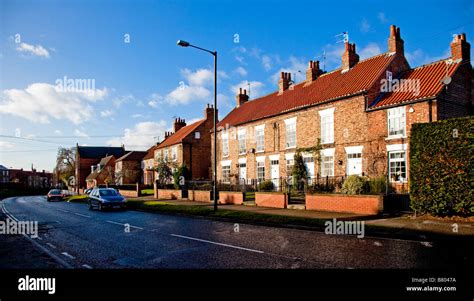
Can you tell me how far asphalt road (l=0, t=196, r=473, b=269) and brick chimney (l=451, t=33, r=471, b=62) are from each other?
16285 millimetres

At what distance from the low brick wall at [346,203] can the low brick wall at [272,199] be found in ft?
5.64

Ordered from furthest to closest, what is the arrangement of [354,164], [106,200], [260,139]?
[260,139], [106,200], [354,164]

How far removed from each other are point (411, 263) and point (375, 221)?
20.0ft

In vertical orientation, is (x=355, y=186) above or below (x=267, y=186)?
above

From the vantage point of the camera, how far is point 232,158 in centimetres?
3406

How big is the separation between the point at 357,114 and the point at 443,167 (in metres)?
9.44

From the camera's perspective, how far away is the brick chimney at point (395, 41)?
2289cm

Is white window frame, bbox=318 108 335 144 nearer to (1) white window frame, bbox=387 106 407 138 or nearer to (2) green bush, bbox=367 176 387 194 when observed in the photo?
(1) white window frame, bbox=387 106 407 138

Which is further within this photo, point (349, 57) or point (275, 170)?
point (275, 170)

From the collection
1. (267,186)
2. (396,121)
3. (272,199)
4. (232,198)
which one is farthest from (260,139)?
(396,121)

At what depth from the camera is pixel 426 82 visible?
20.0 meters

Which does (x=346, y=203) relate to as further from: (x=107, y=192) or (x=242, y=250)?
(x=107, y=192)

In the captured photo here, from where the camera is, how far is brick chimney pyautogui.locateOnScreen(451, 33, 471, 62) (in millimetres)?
20562

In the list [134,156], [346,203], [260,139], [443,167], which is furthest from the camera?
[134,156]
